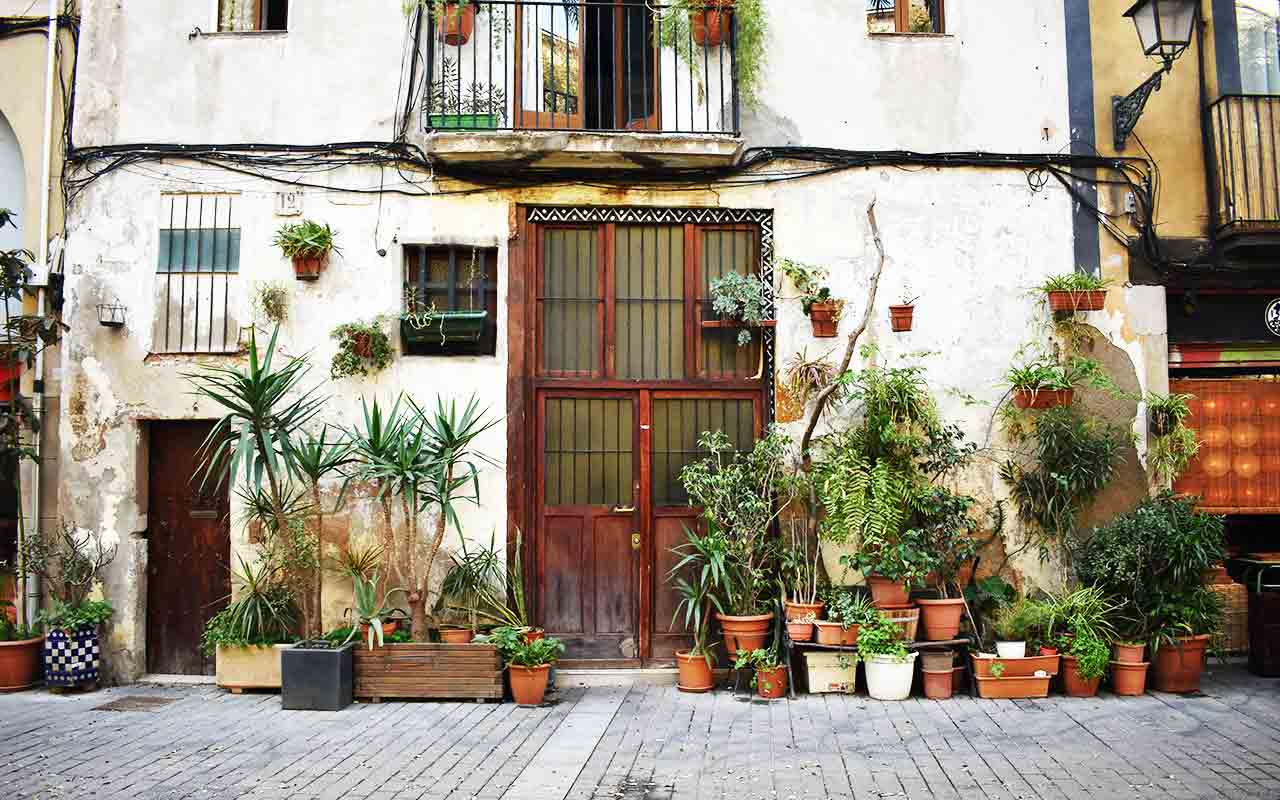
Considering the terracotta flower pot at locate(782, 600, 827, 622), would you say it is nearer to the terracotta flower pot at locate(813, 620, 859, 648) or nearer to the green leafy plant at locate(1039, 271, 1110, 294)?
the terracotta flower pot at locate(813, 620, 859, 648)

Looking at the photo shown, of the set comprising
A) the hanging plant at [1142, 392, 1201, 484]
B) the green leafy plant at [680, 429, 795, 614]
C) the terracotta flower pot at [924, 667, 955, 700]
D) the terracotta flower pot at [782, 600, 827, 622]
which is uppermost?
the hanging plant at [1142, 392, 1201, 484]

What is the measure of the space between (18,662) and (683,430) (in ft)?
18.0

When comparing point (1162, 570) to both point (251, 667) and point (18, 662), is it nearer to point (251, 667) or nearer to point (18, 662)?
point (251, 667)

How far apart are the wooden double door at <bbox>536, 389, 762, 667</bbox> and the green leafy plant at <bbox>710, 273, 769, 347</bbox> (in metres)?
0.65

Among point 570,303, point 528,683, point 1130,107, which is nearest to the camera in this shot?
point 528,683

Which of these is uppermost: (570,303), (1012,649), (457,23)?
(457,23)

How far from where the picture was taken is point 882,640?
7457 millimetres

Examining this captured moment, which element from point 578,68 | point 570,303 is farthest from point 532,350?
point 578,68

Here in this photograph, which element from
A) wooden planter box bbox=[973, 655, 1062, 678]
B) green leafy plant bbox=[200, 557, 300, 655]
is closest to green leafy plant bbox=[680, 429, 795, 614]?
wooden planter box bbox=[973, 655, 1062, 678]

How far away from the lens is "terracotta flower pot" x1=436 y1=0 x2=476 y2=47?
27.3 ft

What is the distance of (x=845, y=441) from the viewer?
818 centimetres

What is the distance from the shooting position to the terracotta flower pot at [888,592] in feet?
24.9

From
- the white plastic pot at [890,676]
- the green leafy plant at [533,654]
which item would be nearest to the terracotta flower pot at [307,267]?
the green leafy plant at [533,654]

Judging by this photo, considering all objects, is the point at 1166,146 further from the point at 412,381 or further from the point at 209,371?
the point at 209,371
